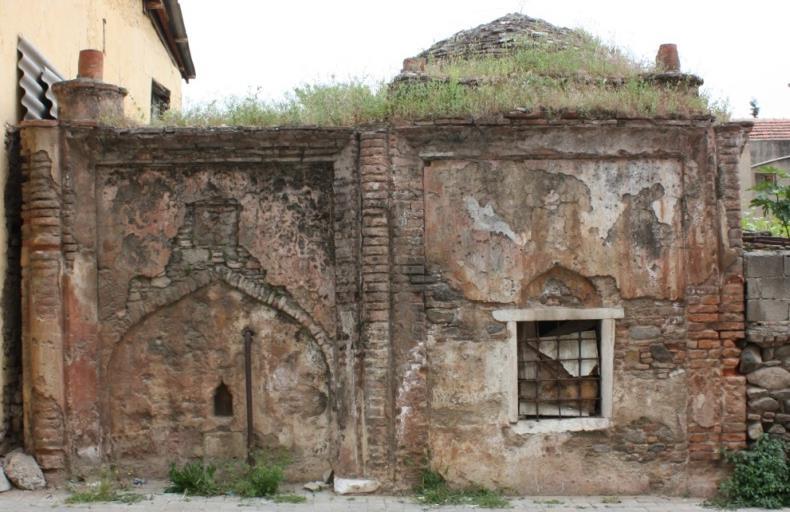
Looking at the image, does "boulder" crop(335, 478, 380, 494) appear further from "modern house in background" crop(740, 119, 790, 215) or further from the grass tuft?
"modern house in background" crop(740, 119, 790, 215)

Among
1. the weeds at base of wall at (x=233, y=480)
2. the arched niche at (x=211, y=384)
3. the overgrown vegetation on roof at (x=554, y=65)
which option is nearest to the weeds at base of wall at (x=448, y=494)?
the arched niche at (x=211, y=384)

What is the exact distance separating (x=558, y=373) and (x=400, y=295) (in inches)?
67.1

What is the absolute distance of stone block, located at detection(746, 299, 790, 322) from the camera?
769 centimetres

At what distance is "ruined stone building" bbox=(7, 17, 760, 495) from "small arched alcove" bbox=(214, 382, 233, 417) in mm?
68

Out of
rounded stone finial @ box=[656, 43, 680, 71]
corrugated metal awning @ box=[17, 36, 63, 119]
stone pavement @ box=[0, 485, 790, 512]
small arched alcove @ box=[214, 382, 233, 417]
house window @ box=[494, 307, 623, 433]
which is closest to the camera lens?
stone pavement @ box=[0, 485, 790, 512]

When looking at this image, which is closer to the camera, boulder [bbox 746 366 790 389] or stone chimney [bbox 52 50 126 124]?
boulder [bbox 746 366 790 389]

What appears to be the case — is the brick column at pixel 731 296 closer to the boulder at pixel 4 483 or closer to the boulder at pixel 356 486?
the boulder at pixel 356 486

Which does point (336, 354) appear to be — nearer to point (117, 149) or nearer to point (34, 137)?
point (117, 149)

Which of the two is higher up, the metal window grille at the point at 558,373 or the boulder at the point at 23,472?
the metal window grille at the point at 558,373

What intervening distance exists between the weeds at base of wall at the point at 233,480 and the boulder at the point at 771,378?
4.40 m

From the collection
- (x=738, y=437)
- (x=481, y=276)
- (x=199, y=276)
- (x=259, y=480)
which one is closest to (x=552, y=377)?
(x=481, y=276)

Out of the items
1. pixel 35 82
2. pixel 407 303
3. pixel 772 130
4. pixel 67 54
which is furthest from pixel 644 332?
pixel 772 130

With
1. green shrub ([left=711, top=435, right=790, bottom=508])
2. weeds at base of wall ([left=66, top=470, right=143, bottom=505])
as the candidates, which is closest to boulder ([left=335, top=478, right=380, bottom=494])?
weeds at base of wall ([left=66, top=470, right=143, bottom=505])

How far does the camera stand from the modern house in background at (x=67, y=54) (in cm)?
786
